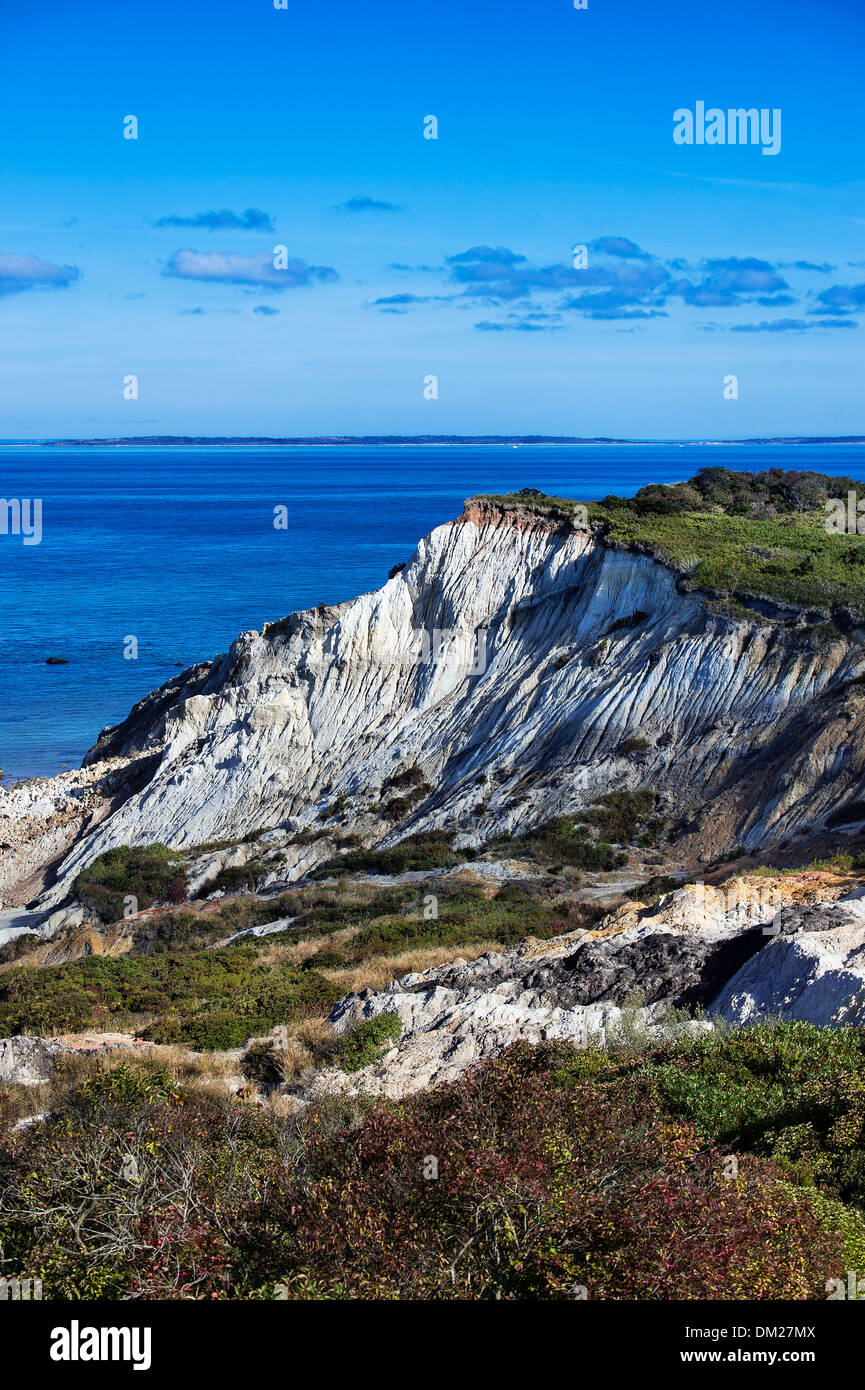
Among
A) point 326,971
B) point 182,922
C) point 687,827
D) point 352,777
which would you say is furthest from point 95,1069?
point 352,777

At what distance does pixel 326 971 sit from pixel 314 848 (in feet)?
44.4

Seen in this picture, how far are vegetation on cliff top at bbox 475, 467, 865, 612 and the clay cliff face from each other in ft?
3.01

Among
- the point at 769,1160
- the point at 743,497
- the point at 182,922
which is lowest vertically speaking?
the point at 182,922

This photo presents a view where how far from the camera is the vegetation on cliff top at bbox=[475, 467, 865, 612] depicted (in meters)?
32.9

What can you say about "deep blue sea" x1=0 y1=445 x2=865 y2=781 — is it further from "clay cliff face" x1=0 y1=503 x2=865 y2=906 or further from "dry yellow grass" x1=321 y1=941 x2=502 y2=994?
"dry yellow grass" x1=321 y1=941 x2=502 y2=994

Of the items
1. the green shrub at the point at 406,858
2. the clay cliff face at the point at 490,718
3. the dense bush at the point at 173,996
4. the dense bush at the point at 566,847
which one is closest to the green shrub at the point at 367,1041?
the dense bush at the point at 173,996

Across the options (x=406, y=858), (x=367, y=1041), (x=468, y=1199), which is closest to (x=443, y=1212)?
(x=468, y=1199)

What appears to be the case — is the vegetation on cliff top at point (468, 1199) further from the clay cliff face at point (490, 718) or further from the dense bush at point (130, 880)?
the dense bush at point (130, 880)

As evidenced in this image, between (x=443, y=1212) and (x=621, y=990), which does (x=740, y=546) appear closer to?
(x=621, y=990)

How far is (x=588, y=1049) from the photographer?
1263 cm

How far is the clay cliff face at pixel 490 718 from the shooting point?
29.1m

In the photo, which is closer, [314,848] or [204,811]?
[314,848]

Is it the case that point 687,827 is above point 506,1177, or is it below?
below
